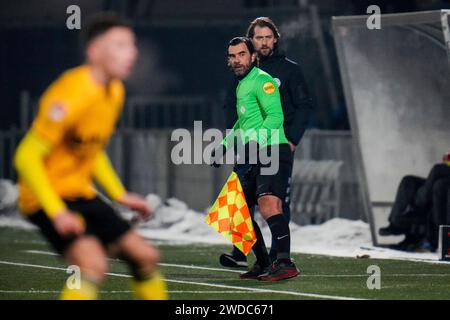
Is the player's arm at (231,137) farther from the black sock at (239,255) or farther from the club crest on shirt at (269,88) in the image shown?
the black sock at (239,255)

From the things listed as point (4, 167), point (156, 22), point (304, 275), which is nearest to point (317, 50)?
point (4, 167)

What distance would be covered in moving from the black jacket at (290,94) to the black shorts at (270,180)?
2.54 ft

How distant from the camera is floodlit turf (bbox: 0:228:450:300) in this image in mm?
11164

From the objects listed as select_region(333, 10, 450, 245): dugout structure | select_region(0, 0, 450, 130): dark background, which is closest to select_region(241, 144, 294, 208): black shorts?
select_region(333, 10, 450, 245): dugout structure

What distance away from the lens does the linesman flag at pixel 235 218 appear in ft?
41.8

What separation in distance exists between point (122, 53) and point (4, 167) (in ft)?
51.5

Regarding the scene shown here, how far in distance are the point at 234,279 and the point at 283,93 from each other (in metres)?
1.92

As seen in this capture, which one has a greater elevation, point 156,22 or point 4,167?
point 156,22

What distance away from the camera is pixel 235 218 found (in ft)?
42.0

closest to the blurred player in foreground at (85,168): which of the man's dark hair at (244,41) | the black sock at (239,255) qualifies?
the man's dark hair at (244,41)

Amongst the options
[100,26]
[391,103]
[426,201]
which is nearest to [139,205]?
[100,26]
